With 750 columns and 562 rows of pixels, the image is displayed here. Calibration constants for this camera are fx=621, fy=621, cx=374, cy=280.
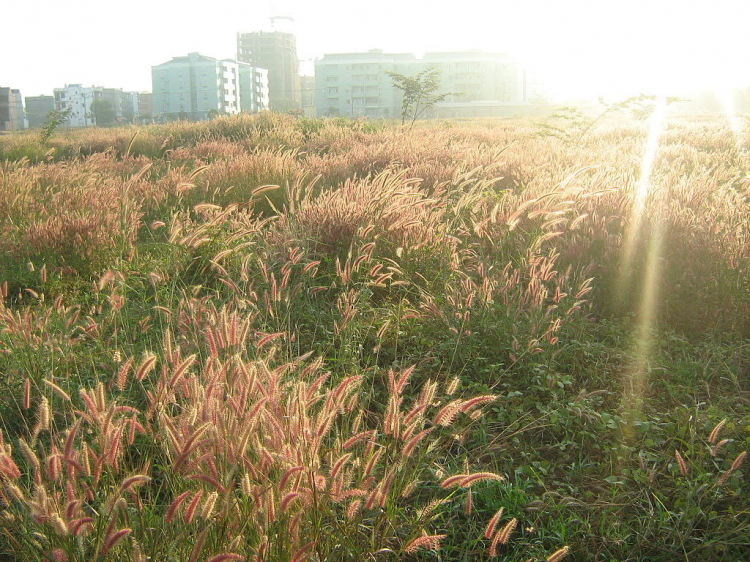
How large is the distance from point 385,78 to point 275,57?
32037 mm

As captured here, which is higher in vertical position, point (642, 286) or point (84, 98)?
point (84, 98)

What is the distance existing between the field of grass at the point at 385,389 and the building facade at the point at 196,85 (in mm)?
94612

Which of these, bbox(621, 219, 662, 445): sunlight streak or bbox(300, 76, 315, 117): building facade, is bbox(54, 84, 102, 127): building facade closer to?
bbox(300, 76, 315, 117): building facade

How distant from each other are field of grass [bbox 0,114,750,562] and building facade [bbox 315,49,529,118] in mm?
91225

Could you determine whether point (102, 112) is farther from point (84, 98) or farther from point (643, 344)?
point (643, 344)

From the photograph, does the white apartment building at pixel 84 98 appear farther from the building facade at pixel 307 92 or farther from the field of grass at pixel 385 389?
the field of grass at pixel 385 389

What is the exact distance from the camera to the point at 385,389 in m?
2.74

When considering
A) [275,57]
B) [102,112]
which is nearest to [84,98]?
[102,112]

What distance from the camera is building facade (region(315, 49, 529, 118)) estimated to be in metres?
95.7

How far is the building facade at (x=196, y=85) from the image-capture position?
94812 mm

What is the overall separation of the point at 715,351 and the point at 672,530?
1520mm

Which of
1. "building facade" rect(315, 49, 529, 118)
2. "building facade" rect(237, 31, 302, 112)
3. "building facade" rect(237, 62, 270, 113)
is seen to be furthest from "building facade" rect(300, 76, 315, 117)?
"building facade" rect(315, 49, 529, 118)

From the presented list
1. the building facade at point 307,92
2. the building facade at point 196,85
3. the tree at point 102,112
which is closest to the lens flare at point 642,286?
the tree at point 102,112

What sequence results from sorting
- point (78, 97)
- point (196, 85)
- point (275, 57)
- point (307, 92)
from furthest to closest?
point (307, 92) → point (275, 57) → point (78, 97) → point (196, 85)
